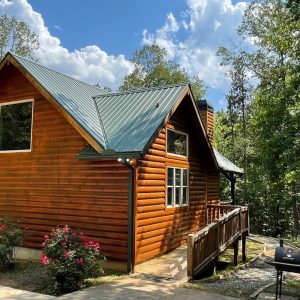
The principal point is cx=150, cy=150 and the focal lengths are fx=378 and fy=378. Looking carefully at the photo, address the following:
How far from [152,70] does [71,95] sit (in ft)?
82.3

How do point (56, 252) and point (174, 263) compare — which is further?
point (174, 263)

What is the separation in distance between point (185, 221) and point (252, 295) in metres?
5.56

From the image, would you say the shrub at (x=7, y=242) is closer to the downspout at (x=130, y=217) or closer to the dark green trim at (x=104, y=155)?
the dark green trim at (x=104, y=155)

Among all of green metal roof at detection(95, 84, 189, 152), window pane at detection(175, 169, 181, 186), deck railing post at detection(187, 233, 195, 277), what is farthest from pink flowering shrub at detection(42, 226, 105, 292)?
window pane at detection(175, 169, 181, 186)

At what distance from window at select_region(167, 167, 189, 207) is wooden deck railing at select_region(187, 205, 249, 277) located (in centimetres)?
180

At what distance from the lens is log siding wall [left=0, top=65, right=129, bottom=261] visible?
9656mm

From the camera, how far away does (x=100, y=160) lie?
9969 mm

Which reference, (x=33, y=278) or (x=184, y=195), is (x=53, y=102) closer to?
(x=33, y=278)

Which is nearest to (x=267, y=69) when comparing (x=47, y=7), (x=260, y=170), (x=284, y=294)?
(x=260, y=170)

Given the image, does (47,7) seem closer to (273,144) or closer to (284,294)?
(273,144)

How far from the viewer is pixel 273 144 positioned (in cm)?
1131

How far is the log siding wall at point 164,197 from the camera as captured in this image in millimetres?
9867

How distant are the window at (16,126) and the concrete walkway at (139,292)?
558 cm

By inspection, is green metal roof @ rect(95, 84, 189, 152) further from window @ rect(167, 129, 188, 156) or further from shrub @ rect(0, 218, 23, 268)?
shrub @ rect(0, 218, 23, 268)
